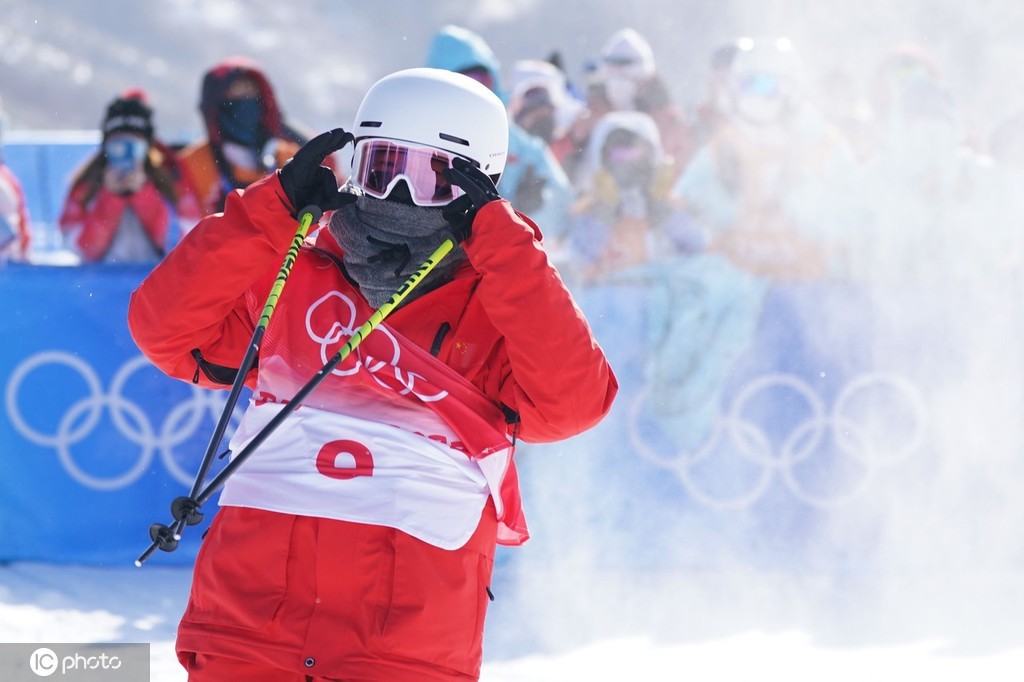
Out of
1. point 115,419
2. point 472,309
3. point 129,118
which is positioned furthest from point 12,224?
point 472,309

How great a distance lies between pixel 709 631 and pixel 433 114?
3261mm

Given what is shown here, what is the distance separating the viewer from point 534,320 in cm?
222

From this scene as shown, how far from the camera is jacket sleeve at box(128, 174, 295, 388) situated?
224 centimetres

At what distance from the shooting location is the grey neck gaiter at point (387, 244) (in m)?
2.31

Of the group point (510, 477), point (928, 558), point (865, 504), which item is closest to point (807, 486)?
point (865, 504)

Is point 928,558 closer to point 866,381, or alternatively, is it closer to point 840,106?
point 866,381

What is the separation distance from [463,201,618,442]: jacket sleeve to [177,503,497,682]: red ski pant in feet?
1.14

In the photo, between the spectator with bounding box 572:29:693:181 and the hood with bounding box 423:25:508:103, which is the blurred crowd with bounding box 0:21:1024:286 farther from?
the spectator with bounding box 572:29:693:181

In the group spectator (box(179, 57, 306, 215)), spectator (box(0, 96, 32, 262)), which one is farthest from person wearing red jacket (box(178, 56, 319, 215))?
spectator (box(0, 96, 32, 262))

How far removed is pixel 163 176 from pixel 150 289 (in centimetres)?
423

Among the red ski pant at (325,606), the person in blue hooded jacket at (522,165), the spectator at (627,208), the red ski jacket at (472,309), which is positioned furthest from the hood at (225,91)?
the red ski pant at (325,606)

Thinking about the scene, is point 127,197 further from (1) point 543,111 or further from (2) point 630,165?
(2) point 630,165

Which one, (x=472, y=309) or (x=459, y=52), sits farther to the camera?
(x=459, y=52)

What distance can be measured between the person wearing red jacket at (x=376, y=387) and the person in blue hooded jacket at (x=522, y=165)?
3.66 meters
